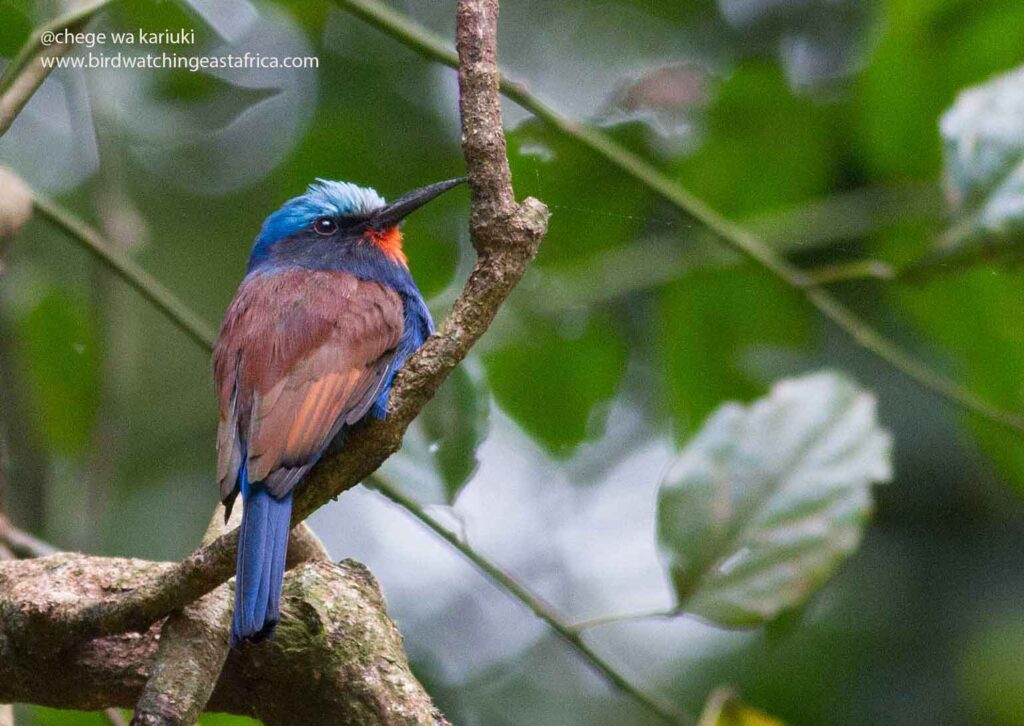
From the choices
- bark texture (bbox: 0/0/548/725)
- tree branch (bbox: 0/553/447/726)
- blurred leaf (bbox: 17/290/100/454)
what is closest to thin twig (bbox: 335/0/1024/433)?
bark texture (bbox: 0/0/548/725)

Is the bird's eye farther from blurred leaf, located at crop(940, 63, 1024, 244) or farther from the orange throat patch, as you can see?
blurred leaf, located at crop(940, 63, 1024, 244)

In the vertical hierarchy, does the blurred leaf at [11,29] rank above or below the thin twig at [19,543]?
above

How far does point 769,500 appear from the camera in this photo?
313 centimetres

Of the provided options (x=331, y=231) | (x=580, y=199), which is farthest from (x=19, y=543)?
(x=580, y=199)

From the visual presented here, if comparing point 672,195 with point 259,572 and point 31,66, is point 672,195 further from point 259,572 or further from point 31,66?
point 259,572

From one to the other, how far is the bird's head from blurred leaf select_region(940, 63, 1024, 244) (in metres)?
1.30

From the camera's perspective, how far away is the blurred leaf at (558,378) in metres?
4.06

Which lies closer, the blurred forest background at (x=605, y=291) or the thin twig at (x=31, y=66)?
the thin twig at (x=31, y=66)

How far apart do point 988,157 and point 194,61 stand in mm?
2493

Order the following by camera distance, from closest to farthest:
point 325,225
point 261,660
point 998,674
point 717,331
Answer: point 261,660 < point 325,225 < point 717,331 < point 998,674

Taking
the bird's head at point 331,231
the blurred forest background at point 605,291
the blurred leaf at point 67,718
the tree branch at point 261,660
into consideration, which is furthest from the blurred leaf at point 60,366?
the tree branch at point 261,660

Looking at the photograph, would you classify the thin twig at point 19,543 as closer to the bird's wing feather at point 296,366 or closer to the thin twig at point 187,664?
the bird's wing feather at point 296,366

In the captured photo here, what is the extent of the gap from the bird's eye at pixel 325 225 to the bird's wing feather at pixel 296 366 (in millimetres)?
446

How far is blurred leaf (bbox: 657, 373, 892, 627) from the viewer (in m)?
3.01
